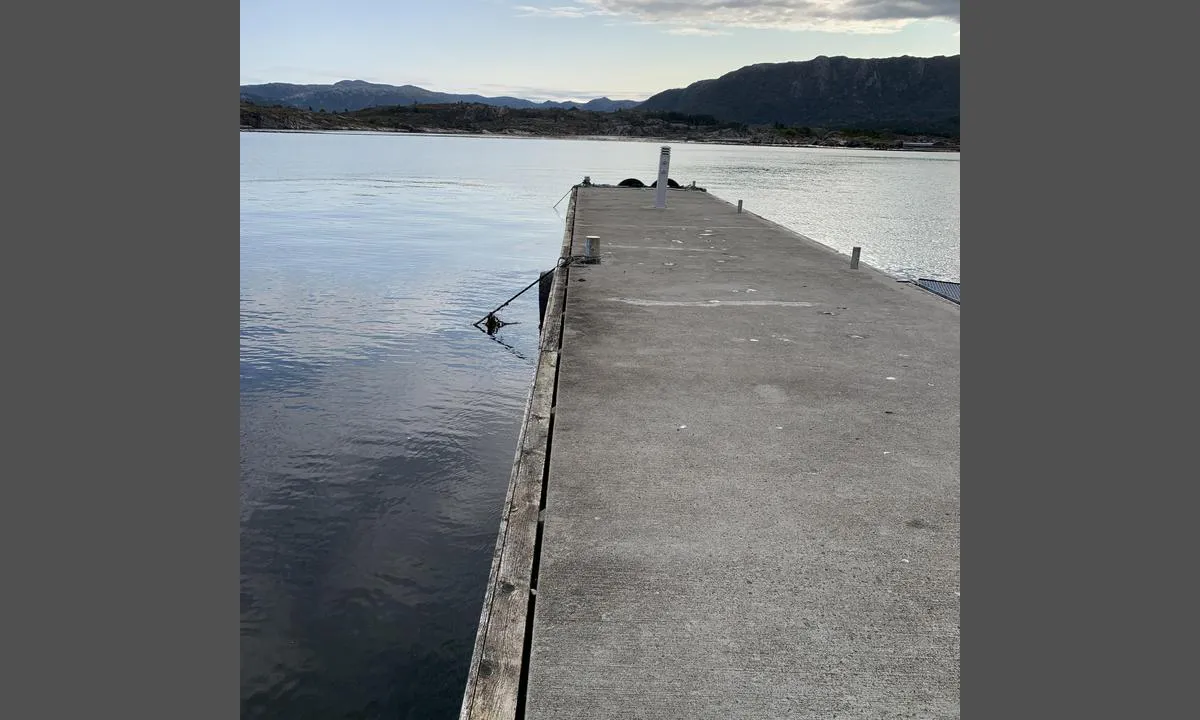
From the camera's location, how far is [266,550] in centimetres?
649

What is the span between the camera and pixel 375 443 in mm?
8672

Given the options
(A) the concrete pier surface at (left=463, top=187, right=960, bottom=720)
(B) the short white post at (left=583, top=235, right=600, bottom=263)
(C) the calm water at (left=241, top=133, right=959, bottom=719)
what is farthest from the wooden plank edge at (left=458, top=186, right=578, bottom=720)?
(B) the short white post at (left=583, top=235, right=600, bottom=263)

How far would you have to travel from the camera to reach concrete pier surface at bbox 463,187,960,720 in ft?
9.64

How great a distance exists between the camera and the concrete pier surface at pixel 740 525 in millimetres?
2939

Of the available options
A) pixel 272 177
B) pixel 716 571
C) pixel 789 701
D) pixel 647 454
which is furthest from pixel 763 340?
pixel 272 177

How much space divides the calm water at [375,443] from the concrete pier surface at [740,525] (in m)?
1.56

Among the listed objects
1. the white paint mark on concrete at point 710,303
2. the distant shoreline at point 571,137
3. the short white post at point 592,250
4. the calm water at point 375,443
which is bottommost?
the calm water at point 375,443

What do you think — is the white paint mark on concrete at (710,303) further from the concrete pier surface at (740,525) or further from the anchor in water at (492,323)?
the anchor in water at (492,323)

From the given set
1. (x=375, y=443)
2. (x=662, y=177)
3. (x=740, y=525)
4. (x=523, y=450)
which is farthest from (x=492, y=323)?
(x=740, y=525)

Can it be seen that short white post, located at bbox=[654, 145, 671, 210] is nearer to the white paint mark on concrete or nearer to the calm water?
the calm water

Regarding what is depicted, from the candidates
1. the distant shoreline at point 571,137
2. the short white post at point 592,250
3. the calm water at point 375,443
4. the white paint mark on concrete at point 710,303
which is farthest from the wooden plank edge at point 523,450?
the distant shoreline at point 571,137

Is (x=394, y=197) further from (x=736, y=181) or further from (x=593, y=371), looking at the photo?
(x=593, y=371)

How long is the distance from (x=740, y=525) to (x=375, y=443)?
217 inches

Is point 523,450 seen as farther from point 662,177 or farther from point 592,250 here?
point 662,177
